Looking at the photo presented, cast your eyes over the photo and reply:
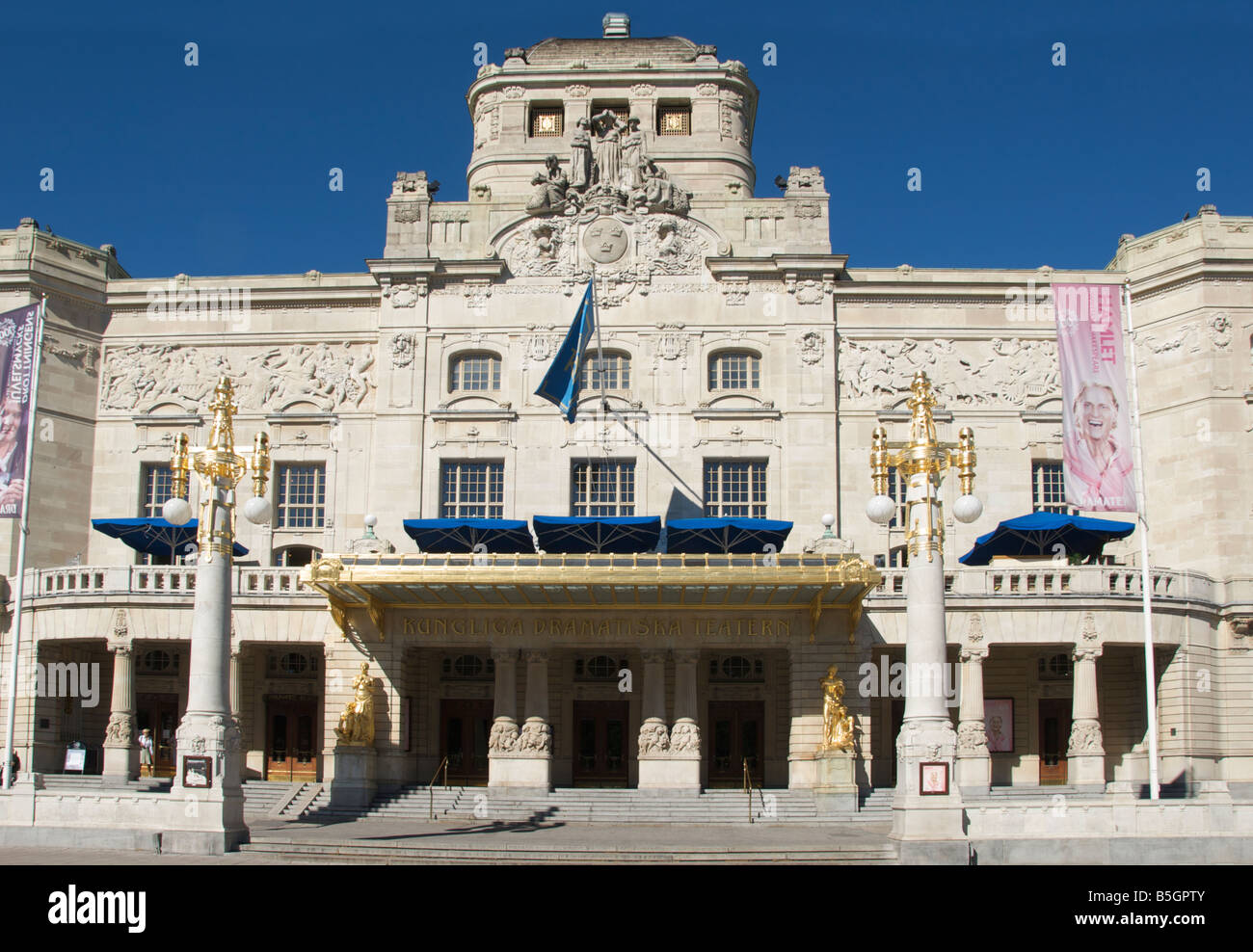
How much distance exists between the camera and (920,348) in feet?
158

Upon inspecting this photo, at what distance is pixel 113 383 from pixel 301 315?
7.51m

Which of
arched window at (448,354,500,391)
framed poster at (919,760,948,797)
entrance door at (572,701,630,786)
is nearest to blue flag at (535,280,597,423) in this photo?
arched window at (448,354,500,391)

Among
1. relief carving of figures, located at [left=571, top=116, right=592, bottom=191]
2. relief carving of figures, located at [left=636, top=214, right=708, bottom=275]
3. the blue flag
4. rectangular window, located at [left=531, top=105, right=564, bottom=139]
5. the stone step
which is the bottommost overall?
the stone step

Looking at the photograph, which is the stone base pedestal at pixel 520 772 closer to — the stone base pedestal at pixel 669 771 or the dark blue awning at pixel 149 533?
the stone base pedestal at pixel 669 771

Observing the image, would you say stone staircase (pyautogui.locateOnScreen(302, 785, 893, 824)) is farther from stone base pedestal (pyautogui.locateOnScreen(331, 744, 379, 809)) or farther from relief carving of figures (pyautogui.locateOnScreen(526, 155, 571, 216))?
relief carving of figures (pyautogui.locateOnScreen(526, 155, 571, 216))

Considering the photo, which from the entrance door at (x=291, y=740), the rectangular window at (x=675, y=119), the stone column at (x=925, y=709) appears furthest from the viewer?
the rectangular window at (x=675, y=119)

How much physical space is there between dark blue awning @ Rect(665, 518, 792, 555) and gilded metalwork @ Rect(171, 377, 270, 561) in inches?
611

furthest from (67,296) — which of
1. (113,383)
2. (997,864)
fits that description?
(997,864)

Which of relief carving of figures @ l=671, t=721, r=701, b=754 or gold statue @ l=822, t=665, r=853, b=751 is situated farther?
relief carving of figures @ l=671, t=721, r=701, b=754

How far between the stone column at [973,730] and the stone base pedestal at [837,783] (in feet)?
10.9

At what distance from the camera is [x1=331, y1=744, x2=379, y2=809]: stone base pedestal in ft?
130

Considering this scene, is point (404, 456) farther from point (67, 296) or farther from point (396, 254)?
point (67, 296)

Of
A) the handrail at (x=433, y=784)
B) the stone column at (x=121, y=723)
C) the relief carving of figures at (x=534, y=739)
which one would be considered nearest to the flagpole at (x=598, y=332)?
the relief carving of figures at (x=534, y=739)

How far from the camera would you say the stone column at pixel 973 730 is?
4059cm
